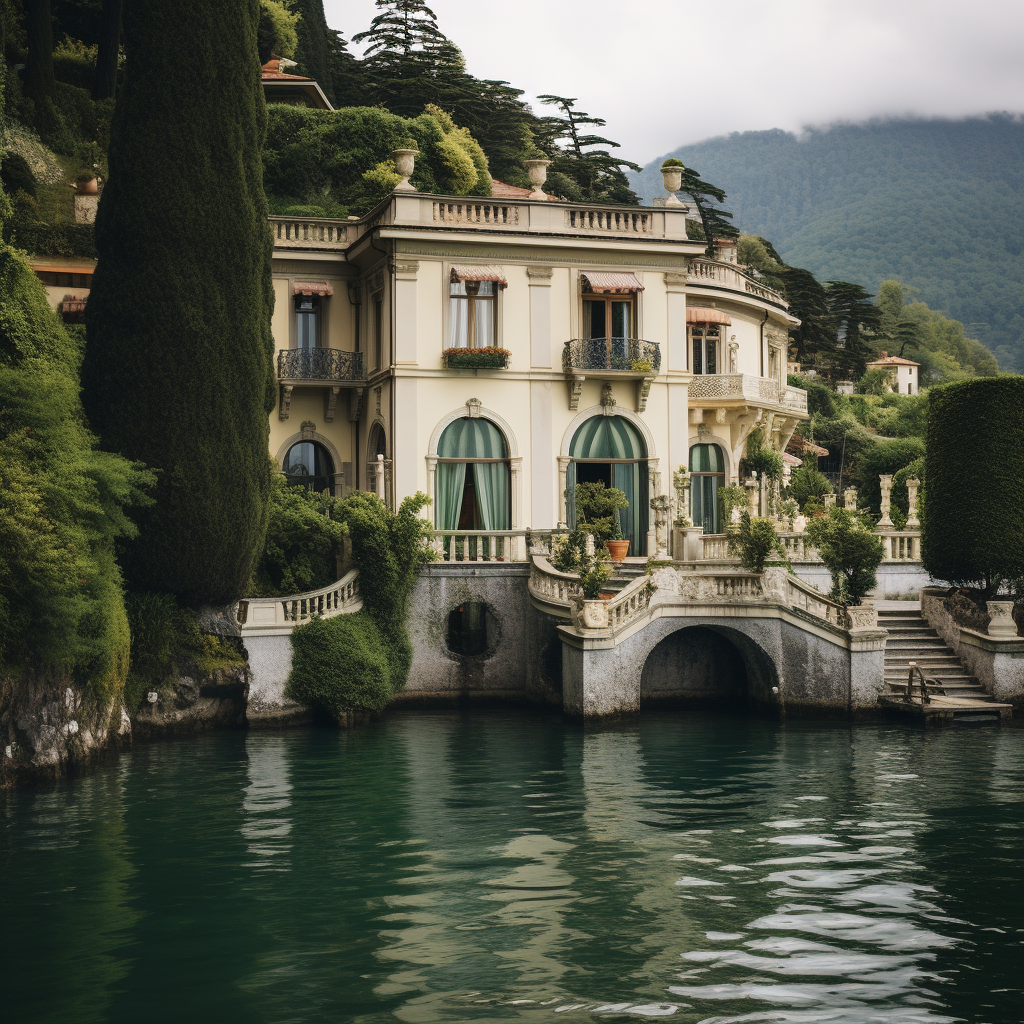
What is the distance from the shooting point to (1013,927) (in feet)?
43.8

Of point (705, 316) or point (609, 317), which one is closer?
point (609, 317)

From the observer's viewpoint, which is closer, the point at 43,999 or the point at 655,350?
the point at 43,999

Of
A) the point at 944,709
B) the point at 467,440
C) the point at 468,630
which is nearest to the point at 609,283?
the point at 467,440

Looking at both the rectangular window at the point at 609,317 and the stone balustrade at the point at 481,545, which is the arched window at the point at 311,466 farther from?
the rectangular window at the point at 609,317

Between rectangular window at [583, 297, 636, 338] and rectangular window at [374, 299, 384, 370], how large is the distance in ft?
18.2

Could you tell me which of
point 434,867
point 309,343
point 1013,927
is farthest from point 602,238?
point 1013,927

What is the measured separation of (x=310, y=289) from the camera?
35.3 m

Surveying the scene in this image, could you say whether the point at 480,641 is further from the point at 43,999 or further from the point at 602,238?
the point at 43,999

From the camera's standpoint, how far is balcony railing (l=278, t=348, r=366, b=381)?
3497 cm

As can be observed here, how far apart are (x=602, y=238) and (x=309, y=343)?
29.2 ft

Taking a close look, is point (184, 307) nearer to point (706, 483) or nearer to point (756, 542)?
point (756, 542)

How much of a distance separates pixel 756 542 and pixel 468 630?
28.8 feet

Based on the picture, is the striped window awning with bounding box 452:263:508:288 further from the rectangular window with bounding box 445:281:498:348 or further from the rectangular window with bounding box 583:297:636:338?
the rectangular window with bounding box 583:297:636:338

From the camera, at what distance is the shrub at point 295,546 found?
97.4ft
